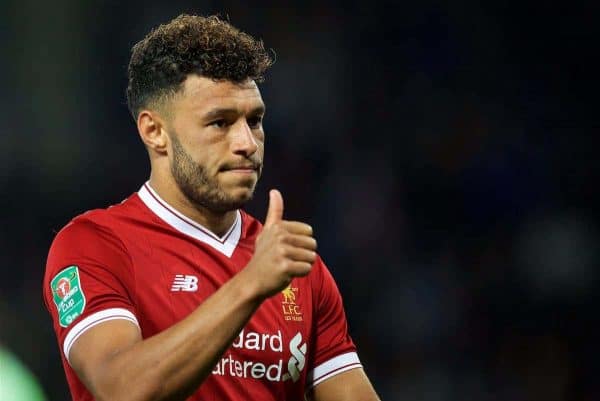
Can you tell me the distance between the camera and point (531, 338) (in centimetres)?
588

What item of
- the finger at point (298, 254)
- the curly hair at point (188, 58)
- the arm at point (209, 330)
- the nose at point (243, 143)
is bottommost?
the arm at point (209, 330)

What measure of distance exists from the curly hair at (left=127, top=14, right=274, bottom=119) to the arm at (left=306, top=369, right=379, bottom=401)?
40.9 inches

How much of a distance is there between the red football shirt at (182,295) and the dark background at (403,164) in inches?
105

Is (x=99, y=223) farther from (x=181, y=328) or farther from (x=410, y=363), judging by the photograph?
(x=410, y=363)

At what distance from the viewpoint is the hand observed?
2.30 metres

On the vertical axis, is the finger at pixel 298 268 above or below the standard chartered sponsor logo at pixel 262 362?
above

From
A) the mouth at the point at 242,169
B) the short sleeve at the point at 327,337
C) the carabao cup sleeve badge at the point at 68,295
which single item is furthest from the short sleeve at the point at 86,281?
the short sleeve at the point at 327,337

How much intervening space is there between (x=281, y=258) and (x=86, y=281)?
2.28 ft

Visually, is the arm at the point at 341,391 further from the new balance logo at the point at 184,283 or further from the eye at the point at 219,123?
the eye at the point at 219,123

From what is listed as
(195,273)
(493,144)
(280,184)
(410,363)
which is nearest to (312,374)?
(195,273)

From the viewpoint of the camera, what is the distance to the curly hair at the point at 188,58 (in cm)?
301

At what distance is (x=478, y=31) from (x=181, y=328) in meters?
4.83

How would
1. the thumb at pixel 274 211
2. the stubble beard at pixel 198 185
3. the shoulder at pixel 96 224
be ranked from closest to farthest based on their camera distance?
the thumb at pixel 274 211
the shoulder at pixel 96 224
the stubble beard at pixel 198 185

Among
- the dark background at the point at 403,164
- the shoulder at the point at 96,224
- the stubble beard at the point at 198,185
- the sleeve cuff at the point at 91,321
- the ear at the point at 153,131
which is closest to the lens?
the sleeve cuff at the point at 91,321
